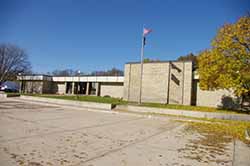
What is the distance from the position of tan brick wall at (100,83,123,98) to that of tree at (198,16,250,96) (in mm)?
17261

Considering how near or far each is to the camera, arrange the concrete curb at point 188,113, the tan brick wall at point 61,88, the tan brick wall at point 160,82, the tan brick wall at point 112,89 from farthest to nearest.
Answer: the tan brick wall at point 61,88 < the tan brick wall at point 112,89 < the tan brick wall at point 160,82 < the concrete curb at point 188,113

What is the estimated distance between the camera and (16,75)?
148 ft

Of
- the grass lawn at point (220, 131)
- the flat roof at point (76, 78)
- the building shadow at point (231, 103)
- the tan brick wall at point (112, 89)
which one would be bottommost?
the grass lawn at point (220, 131)

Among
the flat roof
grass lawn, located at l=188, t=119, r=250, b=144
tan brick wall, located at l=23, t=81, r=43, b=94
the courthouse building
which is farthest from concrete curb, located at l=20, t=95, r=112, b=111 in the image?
tan brick wall, located at l=23, t=81, r=43, b=94

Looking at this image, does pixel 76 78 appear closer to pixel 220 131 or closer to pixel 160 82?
pixel 160 82

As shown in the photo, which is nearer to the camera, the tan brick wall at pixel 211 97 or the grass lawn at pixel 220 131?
the grass lawn at pixel 220 131

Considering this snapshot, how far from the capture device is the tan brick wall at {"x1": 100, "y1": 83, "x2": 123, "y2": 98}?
3312 cm

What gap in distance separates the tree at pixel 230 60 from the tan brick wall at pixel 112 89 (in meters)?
17.3

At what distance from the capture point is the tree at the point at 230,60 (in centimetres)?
1556

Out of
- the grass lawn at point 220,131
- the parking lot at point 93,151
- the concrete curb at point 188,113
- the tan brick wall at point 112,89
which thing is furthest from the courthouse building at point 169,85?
the parking lot at point 93,151

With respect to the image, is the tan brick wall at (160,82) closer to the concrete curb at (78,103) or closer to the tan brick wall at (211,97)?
the tan brick wall at (211,97)

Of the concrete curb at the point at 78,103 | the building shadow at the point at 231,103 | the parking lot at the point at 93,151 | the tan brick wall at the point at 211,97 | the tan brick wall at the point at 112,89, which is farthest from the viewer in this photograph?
the tan brick wall at the point at 112,89

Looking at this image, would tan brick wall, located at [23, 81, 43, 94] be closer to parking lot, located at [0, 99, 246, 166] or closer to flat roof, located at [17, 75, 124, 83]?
flat roof, located at [17, 75, 124, 83]

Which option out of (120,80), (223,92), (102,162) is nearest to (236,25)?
(223,92)
